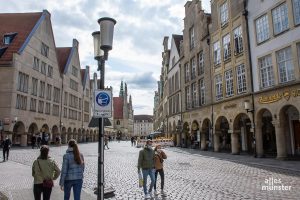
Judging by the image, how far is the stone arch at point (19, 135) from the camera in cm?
4103

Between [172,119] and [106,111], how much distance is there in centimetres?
4173

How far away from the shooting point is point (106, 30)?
7.63 m

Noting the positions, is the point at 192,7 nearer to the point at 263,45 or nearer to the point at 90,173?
the point at 263,45

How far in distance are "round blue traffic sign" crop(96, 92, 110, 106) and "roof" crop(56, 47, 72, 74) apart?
53.2 metres

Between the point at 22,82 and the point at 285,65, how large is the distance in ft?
111

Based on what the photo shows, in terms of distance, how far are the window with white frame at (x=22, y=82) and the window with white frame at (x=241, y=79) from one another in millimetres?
28526

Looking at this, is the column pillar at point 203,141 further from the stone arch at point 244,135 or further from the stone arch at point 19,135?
the stone arch at point 19,135

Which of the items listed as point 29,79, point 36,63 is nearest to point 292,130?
point 29,79

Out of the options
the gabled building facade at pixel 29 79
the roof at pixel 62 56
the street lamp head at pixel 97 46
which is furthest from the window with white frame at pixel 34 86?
the street lamp head at pixel 97 46

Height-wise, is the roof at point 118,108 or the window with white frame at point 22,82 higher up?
the roof at point 118,108

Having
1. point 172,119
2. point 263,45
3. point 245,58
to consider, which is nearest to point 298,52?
point 263,45

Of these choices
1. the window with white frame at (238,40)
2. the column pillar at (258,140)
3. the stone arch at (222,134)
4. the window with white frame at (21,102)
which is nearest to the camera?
the column pillar at (258,140)

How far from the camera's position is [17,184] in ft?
36.5

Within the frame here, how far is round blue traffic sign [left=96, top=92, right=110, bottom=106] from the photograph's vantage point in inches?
285
